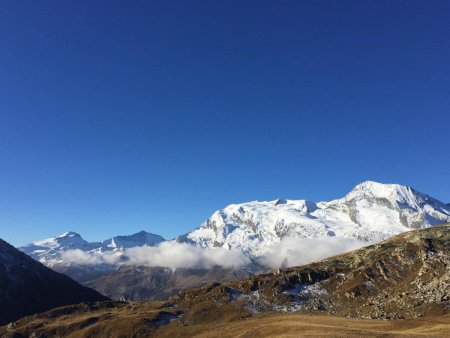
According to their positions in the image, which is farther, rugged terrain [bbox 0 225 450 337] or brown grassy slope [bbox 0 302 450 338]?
rugged terrain [bbox 0 225 450 337]

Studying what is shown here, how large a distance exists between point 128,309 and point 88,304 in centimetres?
3288

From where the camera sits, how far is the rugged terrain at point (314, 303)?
368ft

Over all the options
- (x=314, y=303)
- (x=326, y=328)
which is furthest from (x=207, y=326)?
(x=326, y=328)

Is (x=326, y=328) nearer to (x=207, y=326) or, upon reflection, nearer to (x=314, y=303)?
(x=207, y=326)

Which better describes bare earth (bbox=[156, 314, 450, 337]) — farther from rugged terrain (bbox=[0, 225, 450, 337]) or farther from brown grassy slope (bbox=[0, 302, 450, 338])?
rugged terrain (bbox=[0, 225, 450, 337])

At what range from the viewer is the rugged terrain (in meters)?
112

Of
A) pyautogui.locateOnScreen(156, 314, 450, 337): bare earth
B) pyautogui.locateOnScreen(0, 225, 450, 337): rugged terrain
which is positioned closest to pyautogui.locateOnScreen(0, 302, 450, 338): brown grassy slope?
pyautogui.locateOnScreen(156, 314, 450, 337): bare earth

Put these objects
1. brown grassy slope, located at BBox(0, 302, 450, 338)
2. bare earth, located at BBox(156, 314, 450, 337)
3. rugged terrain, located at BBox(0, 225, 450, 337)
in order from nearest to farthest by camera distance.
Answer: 1. bare earth, located at BBox(156, 314, 450, 337)
2. brown grassy slope, located at BBox(0, 302, 450, 338)
3. rugged terrain, located at BBox(0, 225, 450, 337)

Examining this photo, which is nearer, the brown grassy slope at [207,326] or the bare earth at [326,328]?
the bare earth at [326,328]

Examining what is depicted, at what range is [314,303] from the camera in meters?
141

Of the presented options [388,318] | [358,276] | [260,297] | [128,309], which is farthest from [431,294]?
[128,309]

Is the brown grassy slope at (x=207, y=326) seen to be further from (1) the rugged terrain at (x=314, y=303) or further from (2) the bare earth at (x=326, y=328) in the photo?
(1) the rugged terrain at (x=314, y=303)

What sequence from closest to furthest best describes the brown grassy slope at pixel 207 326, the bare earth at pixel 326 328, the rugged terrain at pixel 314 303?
1. the bare earth at pixel 326 328
2. the brown grassy slope at pixel 207 326
3. the rugged terrain at pixel 314 303

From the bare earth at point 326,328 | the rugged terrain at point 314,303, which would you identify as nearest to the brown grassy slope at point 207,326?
the bare earth at point 326,328
